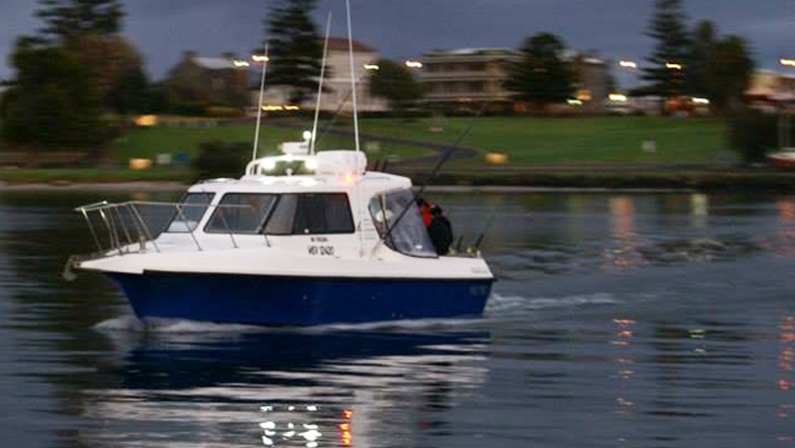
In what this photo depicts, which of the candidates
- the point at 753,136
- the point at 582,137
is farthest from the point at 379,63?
the point at 753,136

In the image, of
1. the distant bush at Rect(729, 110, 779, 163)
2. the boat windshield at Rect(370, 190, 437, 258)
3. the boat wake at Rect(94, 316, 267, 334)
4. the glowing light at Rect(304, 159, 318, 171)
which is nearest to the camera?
the boat wake at Rect(94, 316, 267, 334)

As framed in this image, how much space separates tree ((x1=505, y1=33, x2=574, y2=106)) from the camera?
173 metres

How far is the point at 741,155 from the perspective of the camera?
116m

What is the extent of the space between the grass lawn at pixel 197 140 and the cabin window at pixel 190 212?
8956cm

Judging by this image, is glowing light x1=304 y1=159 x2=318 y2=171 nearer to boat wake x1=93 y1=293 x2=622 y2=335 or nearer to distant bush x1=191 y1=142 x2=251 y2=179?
boat wake x1=93 y1=293 x2=622 y2=335

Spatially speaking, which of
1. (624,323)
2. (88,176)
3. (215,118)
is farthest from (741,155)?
(624,323)

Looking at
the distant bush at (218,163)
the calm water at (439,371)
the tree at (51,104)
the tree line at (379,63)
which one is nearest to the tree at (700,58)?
the tree line at (379,63)

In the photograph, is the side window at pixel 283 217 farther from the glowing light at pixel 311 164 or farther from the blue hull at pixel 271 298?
the glowing light at pixel 311 164

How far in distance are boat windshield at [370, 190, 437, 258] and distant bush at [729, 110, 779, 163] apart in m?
89.4

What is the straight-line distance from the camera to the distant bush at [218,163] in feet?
312

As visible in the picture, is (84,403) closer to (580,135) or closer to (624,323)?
(624,323)

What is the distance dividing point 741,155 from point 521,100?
62063mm

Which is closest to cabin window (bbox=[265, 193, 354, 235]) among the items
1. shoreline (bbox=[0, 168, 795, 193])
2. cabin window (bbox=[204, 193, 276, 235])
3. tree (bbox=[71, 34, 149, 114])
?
cabin window (bbox=[204, 193, 276, 235])

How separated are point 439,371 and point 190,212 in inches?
203
